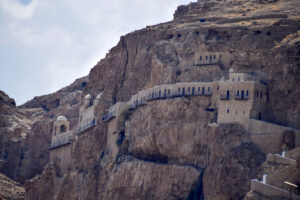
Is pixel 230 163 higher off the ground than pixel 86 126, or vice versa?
pixel 86 126

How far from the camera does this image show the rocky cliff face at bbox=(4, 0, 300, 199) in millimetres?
89188

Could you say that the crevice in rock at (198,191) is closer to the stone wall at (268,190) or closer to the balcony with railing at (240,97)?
the balcony with railing at (240,97)

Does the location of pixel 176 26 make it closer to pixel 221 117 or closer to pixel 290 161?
pixel 221 117

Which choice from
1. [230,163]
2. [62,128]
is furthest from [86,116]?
[230,163]

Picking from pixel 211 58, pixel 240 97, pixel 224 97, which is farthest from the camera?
pixel 211 58

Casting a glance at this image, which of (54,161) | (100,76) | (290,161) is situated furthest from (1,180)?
(290,161)

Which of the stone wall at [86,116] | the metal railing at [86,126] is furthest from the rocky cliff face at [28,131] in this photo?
the metal railing at [86,126]

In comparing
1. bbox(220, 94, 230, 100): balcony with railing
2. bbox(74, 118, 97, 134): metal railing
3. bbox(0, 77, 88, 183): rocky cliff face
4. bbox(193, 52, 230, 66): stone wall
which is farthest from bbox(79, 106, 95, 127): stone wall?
bbox(220, 94, 230, 100): balcony with railing

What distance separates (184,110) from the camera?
95938mm

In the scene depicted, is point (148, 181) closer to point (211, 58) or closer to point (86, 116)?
point (211, 58)

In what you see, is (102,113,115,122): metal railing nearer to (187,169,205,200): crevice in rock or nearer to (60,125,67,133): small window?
(60,125,67,133): small window

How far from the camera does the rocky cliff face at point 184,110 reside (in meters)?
89.2

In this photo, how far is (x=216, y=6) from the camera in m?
116

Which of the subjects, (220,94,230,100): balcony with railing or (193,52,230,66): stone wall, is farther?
(193,52,230,66): stone wall
